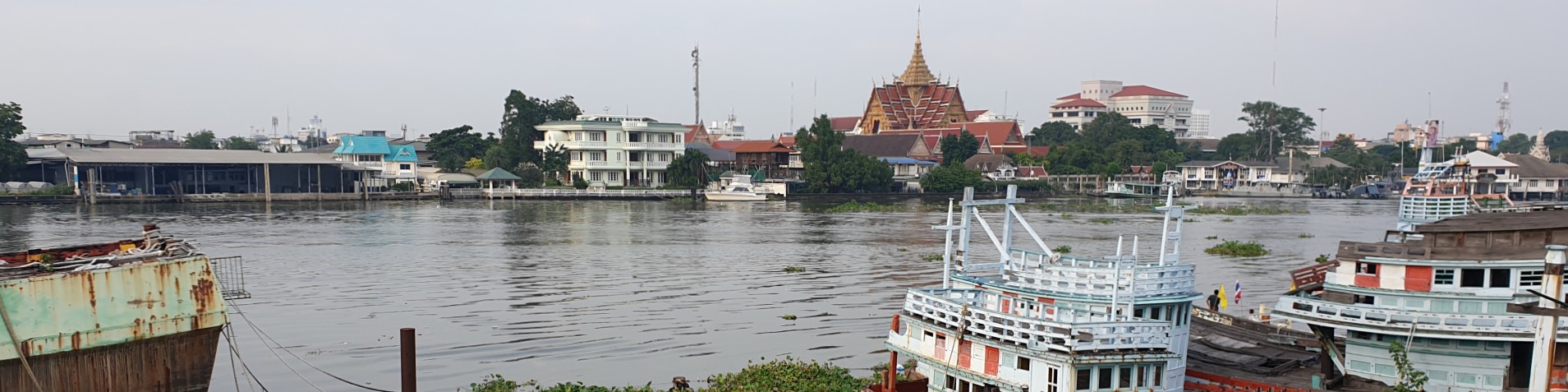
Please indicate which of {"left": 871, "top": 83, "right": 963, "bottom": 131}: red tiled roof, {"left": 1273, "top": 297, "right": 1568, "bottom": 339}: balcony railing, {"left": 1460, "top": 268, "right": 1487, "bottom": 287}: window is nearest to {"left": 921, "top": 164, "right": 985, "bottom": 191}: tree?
{"left": 871, "top": 83, "right": 963, "bottom": 131}: red tiled roof

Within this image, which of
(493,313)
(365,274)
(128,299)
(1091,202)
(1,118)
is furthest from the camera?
(1091,202)

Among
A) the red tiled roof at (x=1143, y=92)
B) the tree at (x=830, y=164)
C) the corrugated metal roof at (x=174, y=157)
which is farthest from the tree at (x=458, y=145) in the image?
the red tiled roof at (x=1143, y=92)

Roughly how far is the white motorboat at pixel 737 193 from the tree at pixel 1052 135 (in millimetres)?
59267

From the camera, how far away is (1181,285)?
14.9m

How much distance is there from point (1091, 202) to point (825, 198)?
67.6ft

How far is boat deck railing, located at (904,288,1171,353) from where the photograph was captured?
13.4 meters

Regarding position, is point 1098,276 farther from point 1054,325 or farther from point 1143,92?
point 1143,92

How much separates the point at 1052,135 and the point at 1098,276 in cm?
12525

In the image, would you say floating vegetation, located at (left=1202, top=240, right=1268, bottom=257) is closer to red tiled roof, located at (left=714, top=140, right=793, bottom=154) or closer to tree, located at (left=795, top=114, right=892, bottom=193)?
tree, located at (left=795, top=114, right=892, bottom=193)

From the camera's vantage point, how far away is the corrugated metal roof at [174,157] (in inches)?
2680


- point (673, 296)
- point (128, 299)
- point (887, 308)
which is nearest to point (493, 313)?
point (673, 296)

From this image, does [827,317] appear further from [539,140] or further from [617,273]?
[539,140]

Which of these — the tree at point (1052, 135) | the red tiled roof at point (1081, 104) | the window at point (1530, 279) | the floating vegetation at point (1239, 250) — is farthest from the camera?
the red tiled roof at point (1081, 104)

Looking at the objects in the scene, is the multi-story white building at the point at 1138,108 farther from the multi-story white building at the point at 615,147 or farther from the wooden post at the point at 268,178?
the wooden post at the point at 268,178
